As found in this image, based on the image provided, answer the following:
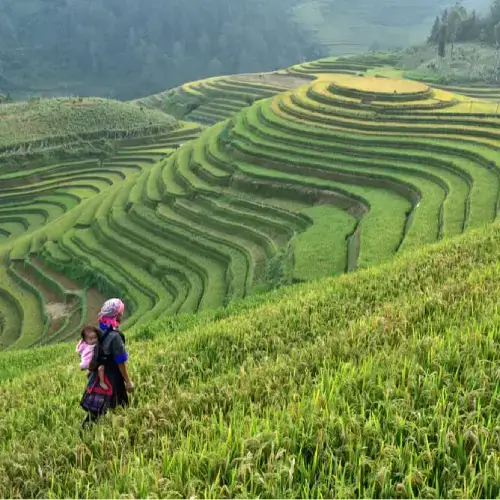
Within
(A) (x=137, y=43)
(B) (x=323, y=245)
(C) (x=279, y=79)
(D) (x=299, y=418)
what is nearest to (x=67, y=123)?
(C) (x=279, y=79)

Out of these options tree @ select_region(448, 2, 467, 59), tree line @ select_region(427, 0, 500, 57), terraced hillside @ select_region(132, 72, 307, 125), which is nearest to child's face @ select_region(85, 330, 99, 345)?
terraced hillside @ select_region(132, 72, 307, 125)

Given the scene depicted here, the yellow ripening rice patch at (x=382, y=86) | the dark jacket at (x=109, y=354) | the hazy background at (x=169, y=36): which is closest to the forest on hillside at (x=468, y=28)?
the yellow ripening rice patch at (x=382, y=86)

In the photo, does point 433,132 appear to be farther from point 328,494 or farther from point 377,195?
point 328,494

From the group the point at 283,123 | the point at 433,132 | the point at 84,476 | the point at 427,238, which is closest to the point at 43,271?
the point at 283,123

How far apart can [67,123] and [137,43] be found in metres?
138

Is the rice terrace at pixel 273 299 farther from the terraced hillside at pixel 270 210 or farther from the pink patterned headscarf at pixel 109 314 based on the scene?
the pink patterned headscarf at pixel 109 314

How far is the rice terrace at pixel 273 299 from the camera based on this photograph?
3.71 metres

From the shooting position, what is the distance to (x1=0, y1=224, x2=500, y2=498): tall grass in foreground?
3.46m

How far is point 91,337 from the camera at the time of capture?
188 inches

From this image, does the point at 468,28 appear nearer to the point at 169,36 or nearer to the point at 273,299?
the point at 273,299

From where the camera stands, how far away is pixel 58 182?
4547 cm

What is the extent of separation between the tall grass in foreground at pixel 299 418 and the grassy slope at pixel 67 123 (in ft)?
155

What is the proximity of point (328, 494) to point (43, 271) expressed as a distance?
2641 cm

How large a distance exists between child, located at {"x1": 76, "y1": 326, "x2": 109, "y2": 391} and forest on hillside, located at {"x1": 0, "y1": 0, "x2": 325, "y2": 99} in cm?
15041
